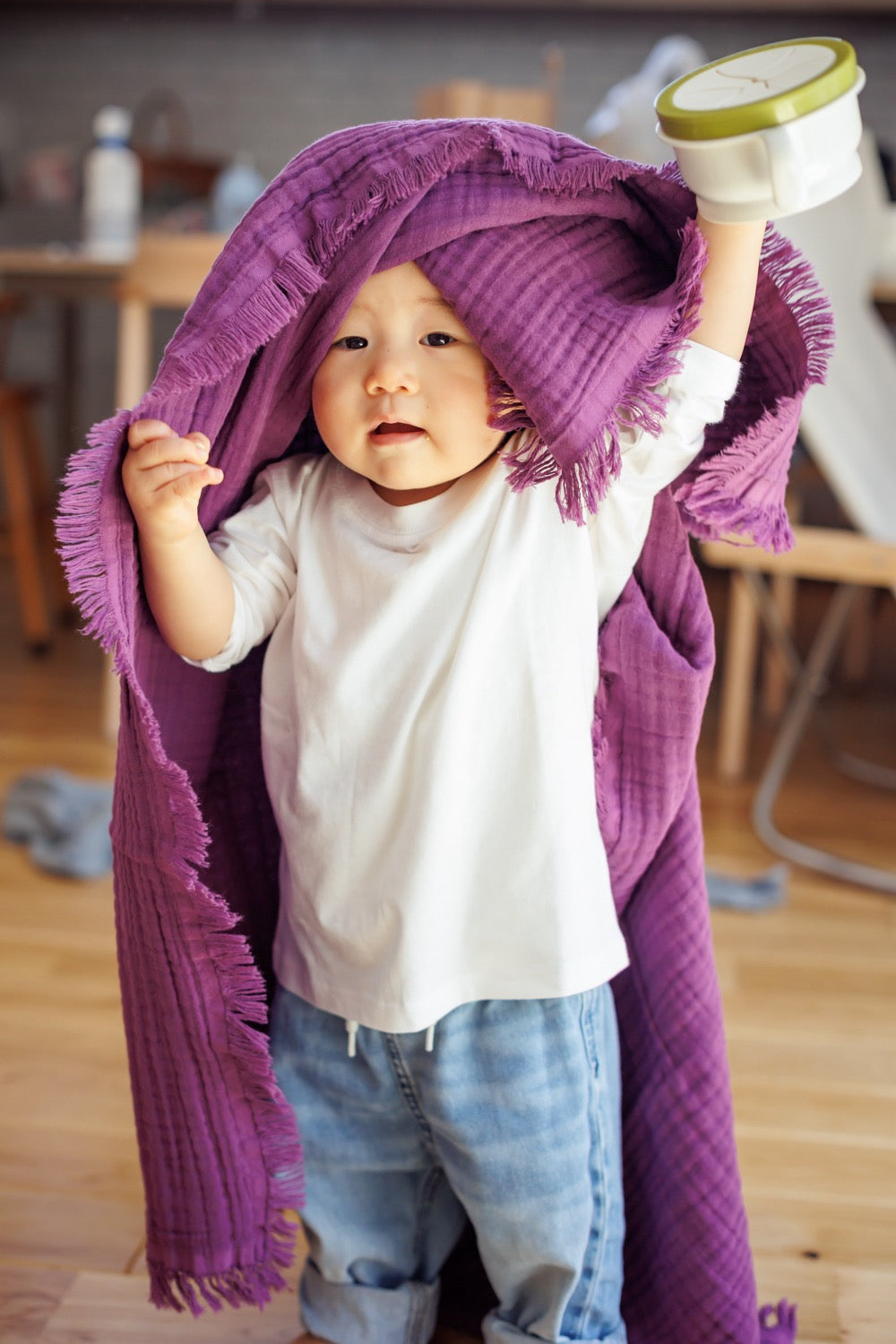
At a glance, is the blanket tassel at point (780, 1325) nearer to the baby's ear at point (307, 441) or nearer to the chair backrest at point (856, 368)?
the baby's ear at point (307, 441)

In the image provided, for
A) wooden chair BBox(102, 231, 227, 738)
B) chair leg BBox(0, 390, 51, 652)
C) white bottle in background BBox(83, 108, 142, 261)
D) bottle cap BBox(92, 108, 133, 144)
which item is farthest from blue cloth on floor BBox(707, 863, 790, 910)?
bottle cap BBox(92, 108, 133, 144)

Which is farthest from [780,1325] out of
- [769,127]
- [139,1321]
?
[769,127]

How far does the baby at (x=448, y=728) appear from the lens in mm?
691

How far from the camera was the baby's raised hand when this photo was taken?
2.21 feet

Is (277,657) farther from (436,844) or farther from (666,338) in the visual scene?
(666,338)

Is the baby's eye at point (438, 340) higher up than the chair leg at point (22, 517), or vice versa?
the baby's eye at point (438, 340)

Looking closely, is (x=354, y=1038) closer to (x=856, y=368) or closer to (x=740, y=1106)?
(x=740, y=1106)

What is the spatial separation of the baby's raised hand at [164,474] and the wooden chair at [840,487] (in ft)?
3.18

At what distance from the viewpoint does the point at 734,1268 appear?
80 cm

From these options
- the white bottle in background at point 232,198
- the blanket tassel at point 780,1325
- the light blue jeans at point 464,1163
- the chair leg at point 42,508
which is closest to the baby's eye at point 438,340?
Answer: the light blue jeans at point 464,1163

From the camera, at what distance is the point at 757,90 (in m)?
0.60

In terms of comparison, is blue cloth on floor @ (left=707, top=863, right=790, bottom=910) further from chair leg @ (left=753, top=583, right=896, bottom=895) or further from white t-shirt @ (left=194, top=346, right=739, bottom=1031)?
white t-shirt @ (left=194, top=346, right=739, bottom=1031)

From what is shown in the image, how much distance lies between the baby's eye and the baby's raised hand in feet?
0.42

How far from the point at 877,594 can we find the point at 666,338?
2436 mm
